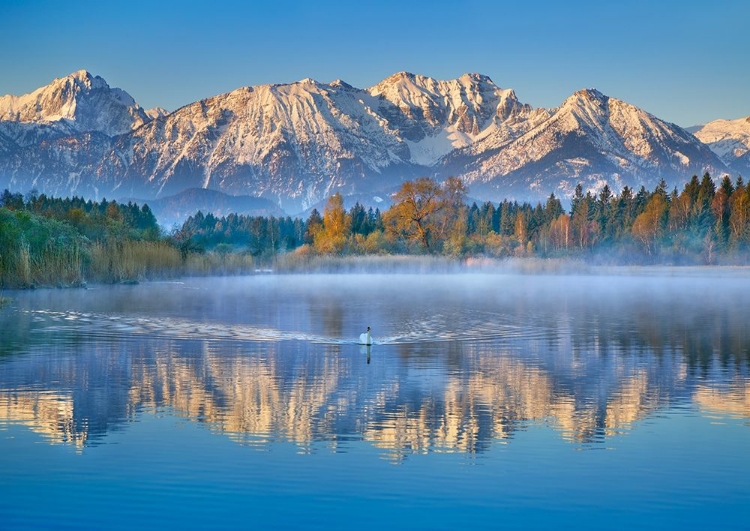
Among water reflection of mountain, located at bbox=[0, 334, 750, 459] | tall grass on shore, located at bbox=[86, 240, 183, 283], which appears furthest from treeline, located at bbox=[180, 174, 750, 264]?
water reflection of mountain, located at bbox=[0, 334, 750, 459]

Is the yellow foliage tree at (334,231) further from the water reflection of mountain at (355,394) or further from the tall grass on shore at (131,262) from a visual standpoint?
the water reflection of mountain at (355,394)

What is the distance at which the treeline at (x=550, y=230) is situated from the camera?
8694cm

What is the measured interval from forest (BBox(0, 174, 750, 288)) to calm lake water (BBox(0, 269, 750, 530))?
20686mm

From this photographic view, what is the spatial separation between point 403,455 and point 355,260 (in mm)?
63974

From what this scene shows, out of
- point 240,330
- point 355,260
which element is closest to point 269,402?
point 240,330

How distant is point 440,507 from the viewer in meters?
10.1

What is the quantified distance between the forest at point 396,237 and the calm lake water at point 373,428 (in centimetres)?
2069

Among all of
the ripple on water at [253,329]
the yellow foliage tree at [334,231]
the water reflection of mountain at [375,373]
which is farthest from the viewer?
the yellow foliage tree at [334,231]

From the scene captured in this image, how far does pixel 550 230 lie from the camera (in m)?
155

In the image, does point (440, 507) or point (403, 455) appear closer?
point (440, 507)

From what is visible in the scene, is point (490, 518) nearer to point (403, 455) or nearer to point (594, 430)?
point (403, 455)

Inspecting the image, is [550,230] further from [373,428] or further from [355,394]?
[373,428]

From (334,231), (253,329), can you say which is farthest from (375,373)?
(334,231)

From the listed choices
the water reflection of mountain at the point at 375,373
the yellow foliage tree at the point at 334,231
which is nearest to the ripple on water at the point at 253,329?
the water reflection of mountain at the point at 375,373
